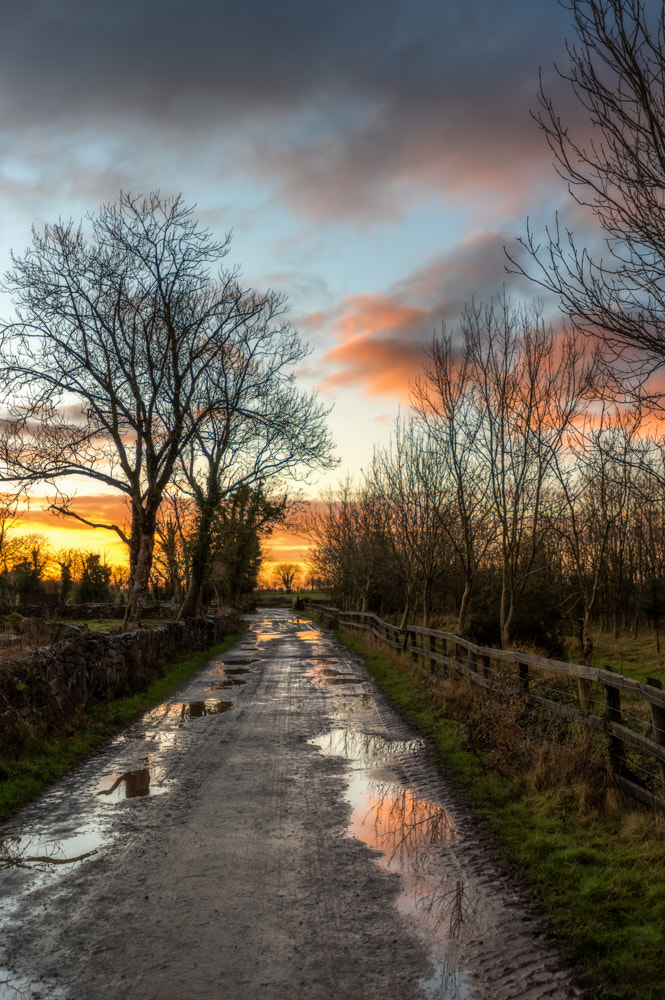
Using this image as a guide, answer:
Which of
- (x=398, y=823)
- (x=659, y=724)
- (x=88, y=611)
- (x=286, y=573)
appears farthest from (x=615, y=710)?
(x=286, y=573)

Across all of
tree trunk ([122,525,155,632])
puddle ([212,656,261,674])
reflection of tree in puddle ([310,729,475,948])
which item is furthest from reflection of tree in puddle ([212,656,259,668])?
reflection of tree in puddle ([310,729,475,948])

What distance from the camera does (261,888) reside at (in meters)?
4.91

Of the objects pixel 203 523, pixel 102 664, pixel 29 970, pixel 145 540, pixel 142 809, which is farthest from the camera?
pixel 203 523

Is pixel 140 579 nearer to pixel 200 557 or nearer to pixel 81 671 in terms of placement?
pixel 81 671

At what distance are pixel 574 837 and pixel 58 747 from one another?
6.41m

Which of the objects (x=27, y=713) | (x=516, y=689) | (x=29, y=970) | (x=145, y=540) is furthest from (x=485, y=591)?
(x=29, y=970)

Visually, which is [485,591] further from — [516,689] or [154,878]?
[154,878]

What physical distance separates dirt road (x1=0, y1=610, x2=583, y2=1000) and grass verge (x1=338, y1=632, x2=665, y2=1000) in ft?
0.87

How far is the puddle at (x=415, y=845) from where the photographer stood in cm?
395

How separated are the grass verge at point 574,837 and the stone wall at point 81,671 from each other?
5.51 metres

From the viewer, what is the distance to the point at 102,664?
1256cm

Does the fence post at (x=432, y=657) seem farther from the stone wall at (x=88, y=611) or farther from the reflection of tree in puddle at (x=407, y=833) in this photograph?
the stone wall at (x=88, y=611)

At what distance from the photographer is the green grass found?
24.2ft

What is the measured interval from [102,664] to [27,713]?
3.39 m
